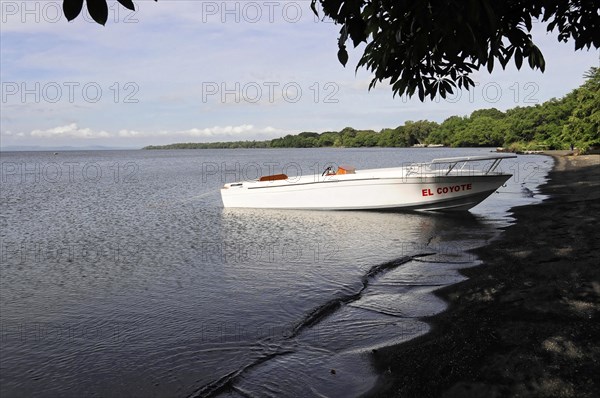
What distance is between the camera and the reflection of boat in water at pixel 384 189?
2152 centimetres

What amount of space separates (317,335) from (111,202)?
26003 millimetres

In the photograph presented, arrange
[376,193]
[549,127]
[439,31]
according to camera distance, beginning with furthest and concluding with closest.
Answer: [549,127], [376,193], [439,31]

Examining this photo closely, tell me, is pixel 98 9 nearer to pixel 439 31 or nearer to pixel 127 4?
pixel 127 4

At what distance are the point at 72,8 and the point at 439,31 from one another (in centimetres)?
265

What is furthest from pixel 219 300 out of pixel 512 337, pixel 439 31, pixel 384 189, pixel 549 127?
pixel 549 127

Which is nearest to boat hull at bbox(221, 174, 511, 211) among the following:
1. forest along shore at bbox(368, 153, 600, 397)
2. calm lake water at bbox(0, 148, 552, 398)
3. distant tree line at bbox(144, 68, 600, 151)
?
calm lake water at bbox(0, 148, 552, 398)

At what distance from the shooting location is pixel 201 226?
20984 mm

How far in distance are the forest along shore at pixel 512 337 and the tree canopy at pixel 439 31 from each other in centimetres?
324

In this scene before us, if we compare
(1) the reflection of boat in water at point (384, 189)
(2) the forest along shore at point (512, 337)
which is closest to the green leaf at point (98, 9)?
(2) the forest along shore at point (512, 337)

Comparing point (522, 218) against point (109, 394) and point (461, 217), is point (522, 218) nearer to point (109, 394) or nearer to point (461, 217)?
point (461, 217)

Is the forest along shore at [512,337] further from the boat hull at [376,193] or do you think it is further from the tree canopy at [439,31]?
the boat hull at [376,193]

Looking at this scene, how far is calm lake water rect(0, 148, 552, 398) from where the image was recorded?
6598mm

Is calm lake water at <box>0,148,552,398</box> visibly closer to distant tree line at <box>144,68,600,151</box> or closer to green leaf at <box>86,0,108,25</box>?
green leaf at <box>86,0,108,25</box>

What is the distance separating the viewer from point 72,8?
243 cm
